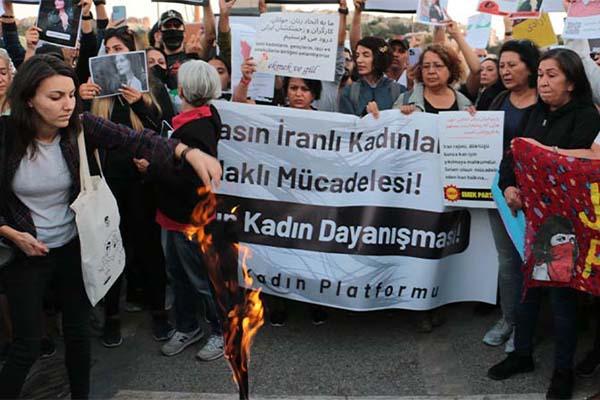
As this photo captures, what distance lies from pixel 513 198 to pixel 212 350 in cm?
203

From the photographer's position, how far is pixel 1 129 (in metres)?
2.92

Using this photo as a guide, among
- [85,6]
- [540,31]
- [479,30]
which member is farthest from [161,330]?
[479,30]

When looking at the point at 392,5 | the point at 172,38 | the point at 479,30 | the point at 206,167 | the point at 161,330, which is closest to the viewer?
the point at 206,167

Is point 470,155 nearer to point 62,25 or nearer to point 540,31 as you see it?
point 540,31

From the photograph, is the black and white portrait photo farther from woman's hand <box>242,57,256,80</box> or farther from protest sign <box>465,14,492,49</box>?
protest sign <box>465,14,492,49</box>

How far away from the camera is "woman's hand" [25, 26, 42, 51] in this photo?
4.71m

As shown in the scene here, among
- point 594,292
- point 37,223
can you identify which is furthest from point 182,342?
point 594,292

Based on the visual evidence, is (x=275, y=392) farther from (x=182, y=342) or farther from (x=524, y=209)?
(x=524, y=209)

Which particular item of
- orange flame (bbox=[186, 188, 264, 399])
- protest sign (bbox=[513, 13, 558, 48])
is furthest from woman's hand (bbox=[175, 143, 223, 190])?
protest sign (bbox=[513, 13, 558, 48])

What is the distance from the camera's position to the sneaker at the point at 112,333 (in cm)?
434

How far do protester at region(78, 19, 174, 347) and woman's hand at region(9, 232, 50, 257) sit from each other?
4.26 feet

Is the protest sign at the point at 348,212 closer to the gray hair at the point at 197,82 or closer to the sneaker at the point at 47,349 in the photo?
the gray hair at the point at 197,82

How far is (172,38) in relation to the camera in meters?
5.97

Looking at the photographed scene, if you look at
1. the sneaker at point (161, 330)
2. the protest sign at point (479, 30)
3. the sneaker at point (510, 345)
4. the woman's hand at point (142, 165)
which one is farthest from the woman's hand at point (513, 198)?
the protest sign at point (479, 30)
